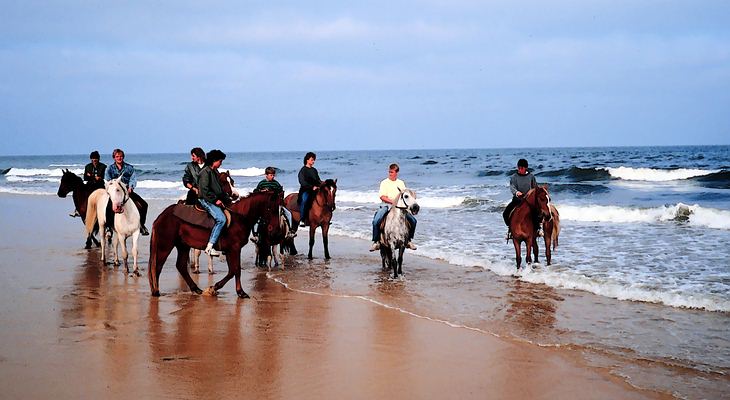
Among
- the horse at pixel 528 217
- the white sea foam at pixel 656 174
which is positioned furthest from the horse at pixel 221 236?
the white sea foam at pixel 656 174

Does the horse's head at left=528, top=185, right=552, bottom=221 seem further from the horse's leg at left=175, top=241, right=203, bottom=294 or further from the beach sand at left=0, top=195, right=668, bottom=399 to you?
the horse's leg at left=175, top=241, right=203, bottom=294

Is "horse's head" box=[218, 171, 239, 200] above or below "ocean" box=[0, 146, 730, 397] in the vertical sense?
above

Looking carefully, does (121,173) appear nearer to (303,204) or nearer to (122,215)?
(122,215)

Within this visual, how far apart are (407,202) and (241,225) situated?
2702 mm

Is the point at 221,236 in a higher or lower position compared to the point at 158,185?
higher

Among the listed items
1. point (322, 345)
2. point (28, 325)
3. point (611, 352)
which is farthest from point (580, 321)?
point (28, 325)

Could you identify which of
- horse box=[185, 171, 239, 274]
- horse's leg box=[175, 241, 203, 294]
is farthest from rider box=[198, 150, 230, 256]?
horse box=[185, 171, 239, 274]

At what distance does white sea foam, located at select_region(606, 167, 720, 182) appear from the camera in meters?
36.5

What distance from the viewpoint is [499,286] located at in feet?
32.6

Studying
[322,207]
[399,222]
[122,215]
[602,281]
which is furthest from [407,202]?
[122,215]

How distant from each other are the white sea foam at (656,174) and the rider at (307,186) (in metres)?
29.3

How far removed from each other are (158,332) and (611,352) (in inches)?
184

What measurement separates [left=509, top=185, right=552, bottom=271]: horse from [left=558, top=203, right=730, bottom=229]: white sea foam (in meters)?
8.17

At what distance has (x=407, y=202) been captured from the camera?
33.0ft
